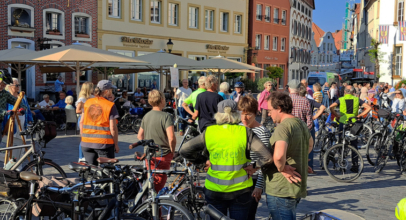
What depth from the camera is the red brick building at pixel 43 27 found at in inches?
814

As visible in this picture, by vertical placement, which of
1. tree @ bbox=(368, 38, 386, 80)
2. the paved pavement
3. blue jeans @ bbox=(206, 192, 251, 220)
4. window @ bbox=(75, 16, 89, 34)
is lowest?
the paved pavement

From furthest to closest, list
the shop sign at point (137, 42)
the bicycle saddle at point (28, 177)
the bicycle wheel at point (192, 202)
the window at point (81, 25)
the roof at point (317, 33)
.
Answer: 1. the roof at point (317, 33)
2. the shop sign at point (137, 42)
3. the window at point (81, 25)
4. the bicycle wheel at point (192, 202)
5. the bicycle saddle at point (28, 177)

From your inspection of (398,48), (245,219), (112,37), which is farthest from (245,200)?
(398,48)

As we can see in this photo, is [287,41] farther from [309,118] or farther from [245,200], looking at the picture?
[245,200]

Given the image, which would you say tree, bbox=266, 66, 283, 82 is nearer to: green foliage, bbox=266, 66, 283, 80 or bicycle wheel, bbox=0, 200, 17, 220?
green foliage, bbox=266, 66, 283, 80

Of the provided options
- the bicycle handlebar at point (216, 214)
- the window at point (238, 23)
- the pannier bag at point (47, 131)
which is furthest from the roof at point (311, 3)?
the bicycle handlebar at point (216, 214)

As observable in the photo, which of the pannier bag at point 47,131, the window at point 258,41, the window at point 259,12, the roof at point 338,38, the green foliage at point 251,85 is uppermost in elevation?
the roof at point 338,38

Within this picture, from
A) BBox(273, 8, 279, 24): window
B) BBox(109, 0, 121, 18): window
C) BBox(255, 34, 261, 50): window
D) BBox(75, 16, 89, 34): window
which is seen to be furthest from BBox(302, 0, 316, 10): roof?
BBox(75, 16, 89, 34): window

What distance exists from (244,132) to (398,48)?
33000 millimetres

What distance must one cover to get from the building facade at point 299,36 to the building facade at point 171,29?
10375 millimetres

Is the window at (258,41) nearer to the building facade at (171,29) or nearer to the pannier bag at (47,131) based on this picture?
the building facade at (171,29)

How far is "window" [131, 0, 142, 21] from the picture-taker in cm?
2734

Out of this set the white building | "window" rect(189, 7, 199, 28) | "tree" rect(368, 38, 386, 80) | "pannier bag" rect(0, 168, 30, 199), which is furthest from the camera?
the white building

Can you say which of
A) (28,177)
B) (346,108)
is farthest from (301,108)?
(28,177)
